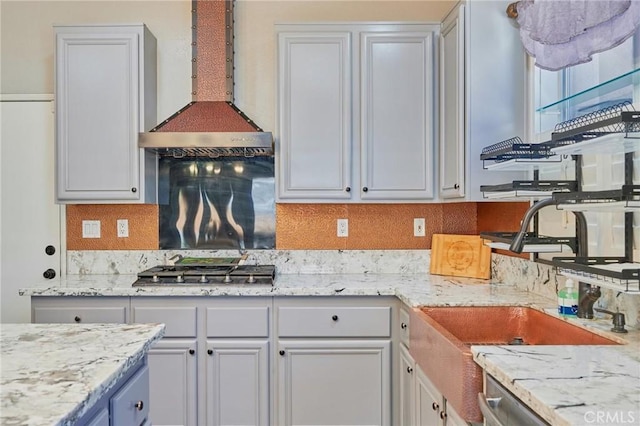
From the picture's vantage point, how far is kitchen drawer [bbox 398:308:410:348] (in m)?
2.23

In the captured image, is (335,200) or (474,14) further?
(335,200)

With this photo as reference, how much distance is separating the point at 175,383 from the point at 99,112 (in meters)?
1.63

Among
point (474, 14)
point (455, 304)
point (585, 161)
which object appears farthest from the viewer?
point (474, 14)

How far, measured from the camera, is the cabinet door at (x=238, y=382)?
2398 millimetres

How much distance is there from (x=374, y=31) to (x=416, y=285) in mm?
1504

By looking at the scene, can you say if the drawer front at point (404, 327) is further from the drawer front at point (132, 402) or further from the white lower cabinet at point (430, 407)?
the drawer front at point (132, 402)

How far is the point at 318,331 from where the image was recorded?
2.40m

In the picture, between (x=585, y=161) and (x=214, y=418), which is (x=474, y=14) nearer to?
(x=585, y=161)

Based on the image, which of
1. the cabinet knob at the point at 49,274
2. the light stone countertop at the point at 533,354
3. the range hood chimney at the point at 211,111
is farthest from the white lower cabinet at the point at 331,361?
the cabinet knob at the point at 49,274

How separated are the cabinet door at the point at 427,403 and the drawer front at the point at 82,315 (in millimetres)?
1577

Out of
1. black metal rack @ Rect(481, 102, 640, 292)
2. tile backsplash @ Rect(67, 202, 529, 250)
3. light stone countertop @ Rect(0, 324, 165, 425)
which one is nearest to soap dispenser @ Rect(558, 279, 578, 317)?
black metal rack @ Rect(481, 102, 640, 292)

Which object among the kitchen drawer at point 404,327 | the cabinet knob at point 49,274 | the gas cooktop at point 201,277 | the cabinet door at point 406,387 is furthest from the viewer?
the cabinet knob at point 49,274

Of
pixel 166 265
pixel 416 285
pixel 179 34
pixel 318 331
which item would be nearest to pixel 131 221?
pixel 166 265

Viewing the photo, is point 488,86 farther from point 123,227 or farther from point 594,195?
point 123,227
